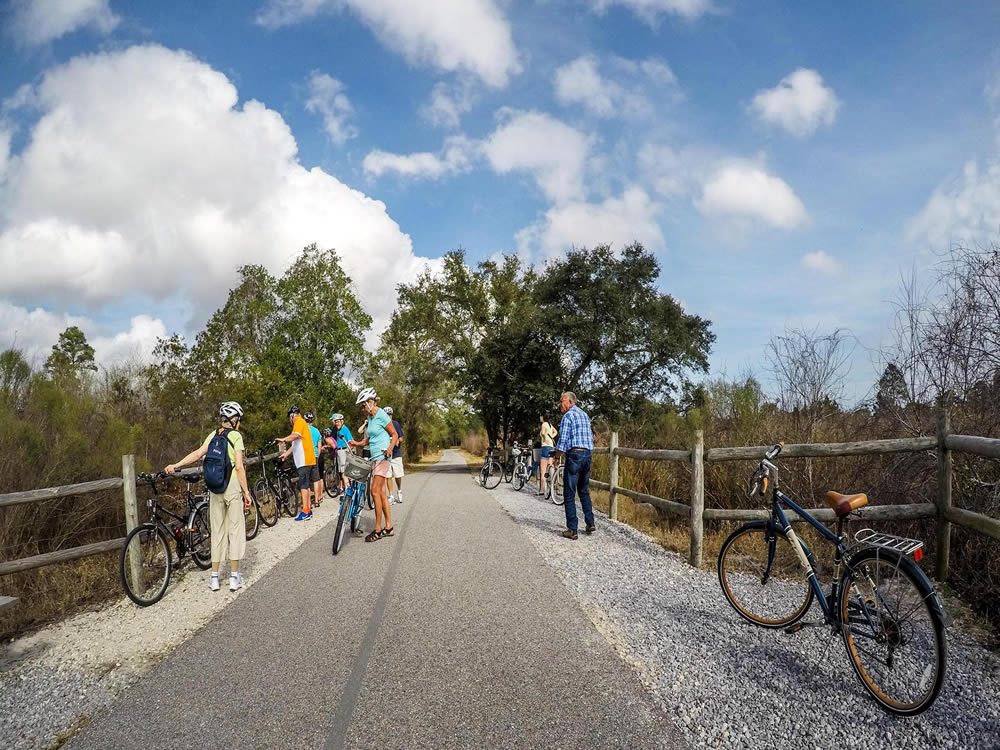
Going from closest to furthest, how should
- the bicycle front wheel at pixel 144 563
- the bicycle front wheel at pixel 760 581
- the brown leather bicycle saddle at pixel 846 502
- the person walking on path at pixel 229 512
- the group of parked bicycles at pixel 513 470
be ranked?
the brown leather bicycle saddle at pixel 846 502 < the bicycle front wheel at pixel 760 581 < the bicycle front wheel at pixel 144 563 < the person walking on path at pixel 229 512 < the group of parked bicycles at pixel 513 470

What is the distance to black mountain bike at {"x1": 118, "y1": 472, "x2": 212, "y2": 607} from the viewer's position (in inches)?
232

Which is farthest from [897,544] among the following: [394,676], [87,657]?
[87,657]

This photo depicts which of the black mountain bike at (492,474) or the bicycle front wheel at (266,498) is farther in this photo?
the black mountain bike at (492,474)

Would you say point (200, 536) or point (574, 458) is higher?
point (574, 458)

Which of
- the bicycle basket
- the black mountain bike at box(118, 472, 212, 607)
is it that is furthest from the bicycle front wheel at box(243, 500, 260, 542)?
the black mountain bike at box(118, 472, 212, 607)

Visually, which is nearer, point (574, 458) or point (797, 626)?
point (797, 626)

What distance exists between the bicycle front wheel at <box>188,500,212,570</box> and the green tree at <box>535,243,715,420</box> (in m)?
22.6

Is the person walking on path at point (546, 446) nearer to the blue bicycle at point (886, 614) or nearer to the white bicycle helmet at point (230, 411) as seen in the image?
the white bicycle helmet at point (230, 411)

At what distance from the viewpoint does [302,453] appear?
1164cm

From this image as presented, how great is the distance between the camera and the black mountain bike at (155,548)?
232 inches

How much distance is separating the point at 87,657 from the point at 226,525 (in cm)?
193

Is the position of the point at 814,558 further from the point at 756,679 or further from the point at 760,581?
the point at 760,581

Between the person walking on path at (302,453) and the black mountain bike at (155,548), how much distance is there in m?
4.21

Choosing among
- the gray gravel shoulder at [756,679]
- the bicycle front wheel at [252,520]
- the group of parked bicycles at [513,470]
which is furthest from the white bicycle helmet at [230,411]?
the group of parked bicycles at [513,470]
